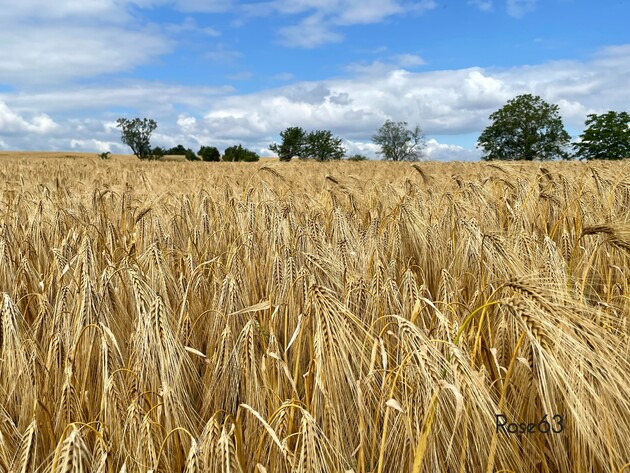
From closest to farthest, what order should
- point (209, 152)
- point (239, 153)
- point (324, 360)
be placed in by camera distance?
point (324, 360), point (239, 153), point (209, 152)

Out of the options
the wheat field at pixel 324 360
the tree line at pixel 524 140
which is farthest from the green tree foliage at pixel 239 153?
the wheat field at pixel 324 360

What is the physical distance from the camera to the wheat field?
107cm

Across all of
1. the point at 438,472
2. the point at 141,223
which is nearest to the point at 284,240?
the point at 141,223

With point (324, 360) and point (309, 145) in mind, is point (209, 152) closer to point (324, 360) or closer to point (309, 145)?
point (309, 145)

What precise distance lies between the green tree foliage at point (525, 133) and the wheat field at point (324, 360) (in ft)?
222

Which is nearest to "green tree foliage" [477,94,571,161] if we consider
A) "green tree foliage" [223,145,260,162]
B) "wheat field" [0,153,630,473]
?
"green tree foliage" [223,145,260,162]

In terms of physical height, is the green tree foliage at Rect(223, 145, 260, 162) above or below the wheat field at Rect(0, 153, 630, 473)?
above

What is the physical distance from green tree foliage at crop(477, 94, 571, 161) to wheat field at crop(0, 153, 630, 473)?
67.7m

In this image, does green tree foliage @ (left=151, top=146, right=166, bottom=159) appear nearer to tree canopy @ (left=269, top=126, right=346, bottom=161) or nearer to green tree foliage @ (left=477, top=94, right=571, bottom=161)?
tree canopy @ (left=269, top=126, right=346, bottom=161)

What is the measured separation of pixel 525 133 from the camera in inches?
2584

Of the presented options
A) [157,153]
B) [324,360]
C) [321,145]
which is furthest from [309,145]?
[324,360]

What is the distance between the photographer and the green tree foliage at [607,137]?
60250mm

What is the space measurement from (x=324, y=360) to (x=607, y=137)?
73.2m

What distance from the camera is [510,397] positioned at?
1.47 m
